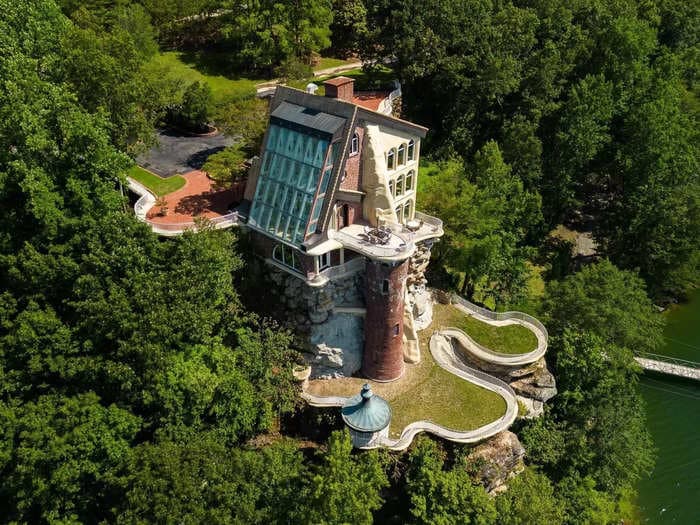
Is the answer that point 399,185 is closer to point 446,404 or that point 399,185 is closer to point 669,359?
point 446,404

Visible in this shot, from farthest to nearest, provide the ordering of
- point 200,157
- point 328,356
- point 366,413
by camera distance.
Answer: point 200,157 → point 328,356 → point 366,413

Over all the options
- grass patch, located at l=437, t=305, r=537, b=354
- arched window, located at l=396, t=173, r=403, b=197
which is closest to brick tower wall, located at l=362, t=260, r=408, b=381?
arched window, located at l=396, t=173, r=403, b=197

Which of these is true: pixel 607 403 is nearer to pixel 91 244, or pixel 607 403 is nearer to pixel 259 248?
pixel 259 248

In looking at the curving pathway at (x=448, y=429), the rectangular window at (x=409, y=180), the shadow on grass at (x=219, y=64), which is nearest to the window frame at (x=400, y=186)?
the rectangular window at (x=409, y=180)

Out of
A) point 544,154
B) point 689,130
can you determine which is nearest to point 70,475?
point 544,154

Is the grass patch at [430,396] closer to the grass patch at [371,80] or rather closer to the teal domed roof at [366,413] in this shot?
the teal domed roof at [366,413]

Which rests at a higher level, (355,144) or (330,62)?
(355,144)

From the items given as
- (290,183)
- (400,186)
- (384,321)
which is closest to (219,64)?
(290,183)
